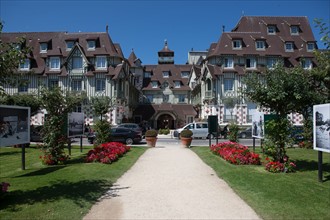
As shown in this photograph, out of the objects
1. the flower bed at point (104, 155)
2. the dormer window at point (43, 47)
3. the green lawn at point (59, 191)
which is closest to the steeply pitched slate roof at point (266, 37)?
the dormer window at point (43, 47)

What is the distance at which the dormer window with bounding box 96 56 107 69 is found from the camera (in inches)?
1576

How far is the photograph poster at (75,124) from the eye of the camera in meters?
16.7

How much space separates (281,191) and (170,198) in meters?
3.18

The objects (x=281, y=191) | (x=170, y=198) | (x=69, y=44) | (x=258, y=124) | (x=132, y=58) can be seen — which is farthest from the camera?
(x=132, y=58)

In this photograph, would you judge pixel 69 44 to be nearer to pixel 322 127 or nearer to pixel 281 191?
pixel 322 127

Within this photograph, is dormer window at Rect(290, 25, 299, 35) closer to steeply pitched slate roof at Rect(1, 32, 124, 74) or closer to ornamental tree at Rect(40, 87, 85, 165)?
steeply pitched slate roof at Rect(1, 32, 124, 74)

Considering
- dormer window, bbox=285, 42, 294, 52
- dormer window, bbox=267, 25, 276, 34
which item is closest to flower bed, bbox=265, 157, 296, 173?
dormer window, bbox=285, 42, 294, 52

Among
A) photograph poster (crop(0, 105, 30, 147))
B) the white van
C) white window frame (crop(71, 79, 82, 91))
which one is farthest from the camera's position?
white window frame (crop(71, 79, 82, 91))

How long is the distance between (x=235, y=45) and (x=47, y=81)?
27.0m

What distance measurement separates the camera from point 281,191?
26.6ft

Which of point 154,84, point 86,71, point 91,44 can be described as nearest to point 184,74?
point 154,84

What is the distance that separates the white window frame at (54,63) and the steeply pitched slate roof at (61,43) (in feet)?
2.38

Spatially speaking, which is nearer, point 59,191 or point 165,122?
point 59,191

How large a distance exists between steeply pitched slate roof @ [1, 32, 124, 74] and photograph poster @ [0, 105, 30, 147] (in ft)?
95.8
